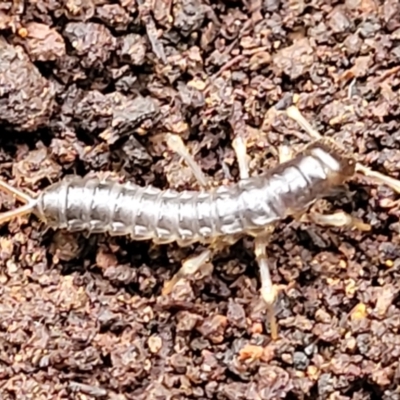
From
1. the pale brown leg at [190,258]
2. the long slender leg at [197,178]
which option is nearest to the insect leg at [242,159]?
the long slender leg at [197,178]

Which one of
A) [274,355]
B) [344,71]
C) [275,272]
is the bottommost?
[274,355]

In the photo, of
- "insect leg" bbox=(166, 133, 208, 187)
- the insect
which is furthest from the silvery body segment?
"insect leg" bbox=(166, 133, 208, 187)

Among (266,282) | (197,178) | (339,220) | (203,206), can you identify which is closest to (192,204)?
(203,206)

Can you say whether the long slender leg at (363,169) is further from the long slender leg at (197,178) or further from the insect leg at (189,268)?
the insect leg at (189,268)

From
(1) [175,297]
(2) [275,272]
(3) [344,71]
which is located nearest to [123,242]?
(1) [175,297]

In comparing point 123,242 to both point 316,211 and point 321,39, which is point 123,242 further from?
point 321,39

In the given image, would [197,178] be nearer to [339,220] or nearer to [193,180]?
[193,180]

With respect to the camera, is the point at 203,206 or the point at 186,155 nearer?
the point at 203,206
